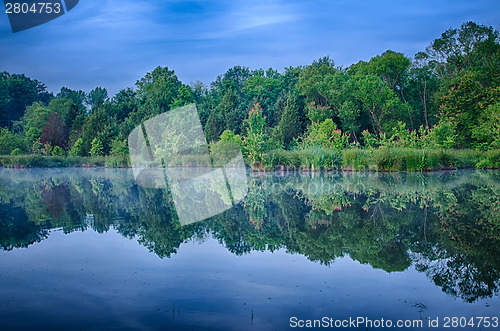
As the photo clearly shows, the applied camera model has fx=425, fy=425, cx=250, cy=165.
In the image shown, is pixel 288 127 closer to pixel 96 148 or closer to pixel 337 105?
pixel 337 105

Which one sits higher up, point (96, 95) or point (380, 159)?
point (96, 95)

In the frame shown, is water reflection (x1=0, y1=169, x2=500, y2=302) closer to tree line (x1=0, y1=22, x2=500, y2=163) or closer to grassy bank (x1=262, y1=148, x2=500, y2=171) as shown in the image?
grassy bank (x1=262, y1=148, x2=500, y2=171)

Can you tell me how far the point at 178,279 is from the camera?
165 inches

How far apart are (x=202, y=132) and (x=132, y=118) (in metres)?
7.79

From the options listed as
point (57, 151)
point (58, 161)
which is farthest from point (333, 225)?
point (57, 151)

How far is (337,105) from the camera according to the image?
33031 mm

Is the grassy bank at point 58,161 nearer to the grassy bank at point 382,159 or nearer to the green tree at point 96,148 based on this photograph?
the green tree at point 96,148

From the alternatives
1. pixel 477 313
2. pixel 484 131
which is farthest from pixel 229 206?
pixel 484 131

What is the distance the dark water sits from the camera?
3329 millimetres

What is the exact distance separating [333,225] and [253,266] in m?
2.42

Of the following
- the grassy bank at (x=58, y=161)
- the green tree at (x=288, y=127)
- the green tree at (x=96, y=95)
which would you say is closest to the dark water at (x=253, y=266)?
the grassy bank at (x=58, y=161)

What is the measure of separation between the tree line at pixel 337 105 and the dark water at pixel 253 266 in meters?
15.4

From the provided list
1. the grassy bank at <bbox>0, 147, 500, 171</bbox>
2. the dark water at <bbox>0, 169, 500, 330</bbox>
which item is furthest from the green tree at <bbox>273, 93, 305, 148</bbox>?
the dark water at <bbox>0, 169, 500, 330</bbox>

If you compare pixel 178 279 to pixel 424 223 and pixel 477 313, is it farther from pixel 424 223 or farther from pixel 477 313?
pixel 424 223
